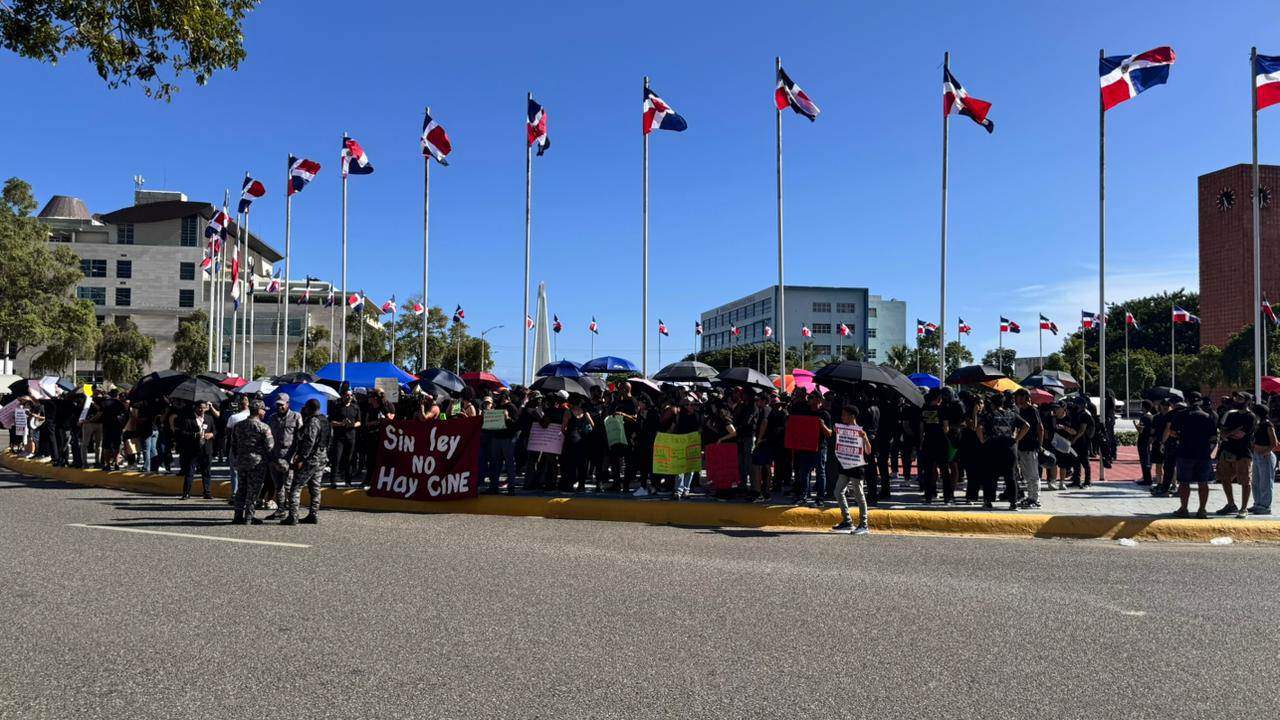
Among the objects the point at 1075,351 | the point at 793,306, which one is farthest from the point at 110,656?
the point at 793,306

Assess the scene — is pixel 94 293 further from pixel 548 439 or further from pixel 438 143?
pixel 548 439

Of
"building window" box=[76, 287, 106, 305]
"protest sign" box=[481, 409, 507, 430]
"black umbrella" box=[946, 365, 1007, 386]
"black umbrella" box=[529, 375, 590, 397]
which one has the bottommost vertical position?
"protest sign" box=[481, 409, 507, 430]

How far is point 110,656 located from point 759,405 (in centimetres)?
1003

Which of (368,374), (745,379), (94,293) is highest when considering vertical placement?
(94,293)

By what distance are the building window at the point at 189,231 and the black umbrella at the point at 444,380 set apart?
268 ft

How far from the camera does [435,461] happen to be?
1385cm

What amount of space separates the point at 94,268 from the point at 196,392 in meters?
86.3

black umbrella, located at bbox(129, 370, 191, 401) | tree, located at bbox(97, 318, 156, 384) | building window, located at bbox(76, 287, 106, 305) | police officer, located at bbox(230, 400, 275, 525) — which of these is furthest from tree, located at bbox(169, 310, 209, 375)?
police officer, located at bbox(230, 400, 275, 525)

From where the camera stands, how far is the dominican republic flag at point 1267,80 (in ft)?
55.4

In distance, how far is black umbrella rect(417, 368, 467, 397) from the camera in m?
20.5

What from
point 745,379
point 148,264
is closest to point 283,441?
point 745,379

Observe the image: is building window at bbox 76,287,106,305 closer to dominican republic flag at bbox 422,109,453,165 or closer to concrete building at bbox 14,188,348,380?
concrete building at bbox 14,188,348,380

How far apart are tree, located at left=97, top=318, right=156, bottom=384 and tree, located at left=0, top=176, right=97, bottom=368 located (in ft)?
55.5

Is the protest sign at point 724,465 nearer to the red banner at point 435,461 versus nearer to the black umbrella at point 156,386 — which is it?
the red banner at point 435,461
